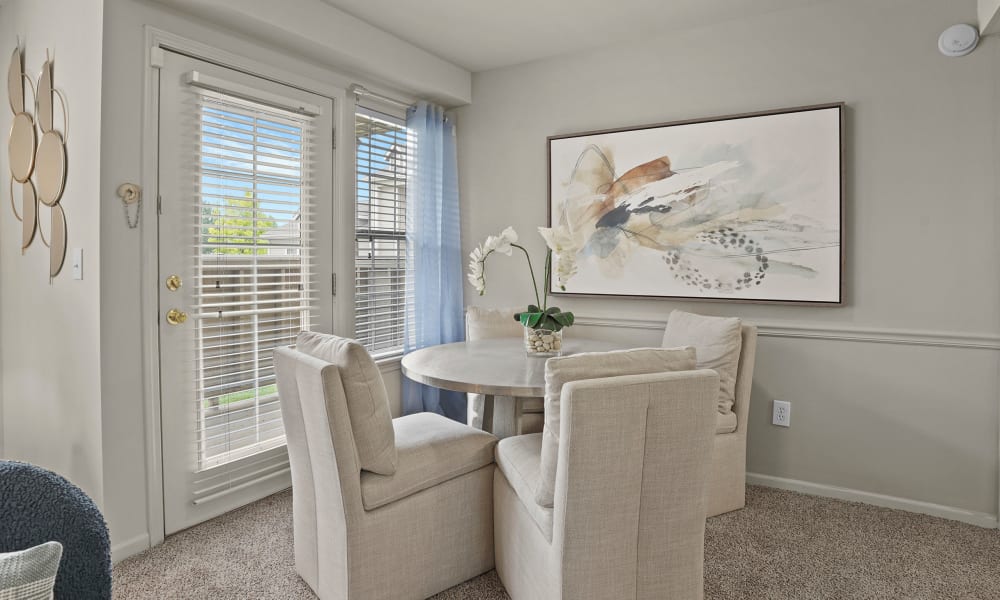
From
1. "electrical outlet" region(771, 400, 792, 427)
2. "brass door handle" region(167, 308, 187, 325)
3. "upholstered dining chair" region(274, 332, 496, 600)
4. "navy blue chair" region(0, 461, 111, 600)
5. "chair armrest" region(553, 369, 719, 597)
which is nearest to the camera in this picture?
"navy blue chair" region(0, 461, 111, 600)

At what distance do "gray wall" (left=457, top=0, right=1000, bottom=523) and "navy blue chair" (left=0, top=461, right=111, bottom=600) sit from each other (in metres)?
2.81

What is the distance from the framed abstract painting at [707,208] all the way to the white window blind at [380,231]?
0.97m

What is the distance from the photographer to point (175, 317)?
7.84ft

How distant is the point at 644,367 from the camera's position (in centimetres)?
159

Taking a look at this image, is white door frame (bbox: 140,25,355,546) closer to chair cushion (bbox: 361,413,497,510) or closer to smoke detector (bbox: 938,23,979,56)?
chair cushion (bbox: 361,413,497,510)

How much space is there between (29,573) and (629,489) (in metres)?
1.25

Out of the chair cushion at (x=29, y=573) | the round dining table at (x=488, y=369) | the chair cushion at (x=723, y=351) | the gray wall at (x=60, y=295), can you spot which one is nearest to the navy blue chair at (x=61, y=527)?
the chair cushion at (x=29, y=573)

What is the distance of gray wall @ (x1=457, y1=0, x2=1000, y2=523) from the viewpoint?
2555 mm

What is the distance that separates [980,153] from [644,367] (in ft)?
7.00

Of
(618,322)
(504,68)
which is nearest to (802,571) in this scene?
(618,322)

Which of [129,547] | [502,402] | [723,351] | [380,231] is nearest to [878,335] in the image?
[723,351]

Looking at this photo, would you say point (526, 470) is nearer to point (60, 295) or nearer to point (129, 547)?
point (129, 547)

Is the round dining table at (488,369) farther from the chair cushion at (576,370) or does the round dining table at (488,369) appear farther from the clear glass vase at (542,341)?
the chair cushion at (576,370)

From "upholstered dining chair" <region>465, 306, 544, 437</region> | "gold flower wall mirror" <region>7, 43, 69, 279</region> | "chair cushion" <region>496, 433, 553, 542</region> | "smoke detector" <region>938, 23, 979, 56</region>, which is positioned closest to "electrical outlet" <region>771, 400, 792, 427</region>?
"upholstered dining chair" <region>465, 306, 544, 437</region>
